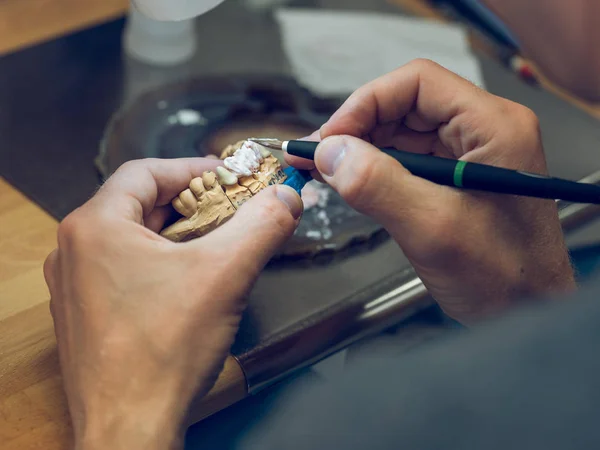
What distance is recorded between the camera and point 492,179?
0.68m

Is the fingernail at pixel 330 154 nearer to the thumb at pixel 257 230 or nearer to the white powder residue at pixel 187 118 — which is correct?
the thumb at pixel 257 230

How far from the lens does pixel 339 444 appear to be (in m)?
0.41

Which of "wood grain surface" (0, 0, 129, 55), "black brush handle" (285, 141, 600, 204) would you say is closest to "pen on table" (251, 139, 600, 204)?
"black brush handle" (285, 141, 600, 204)

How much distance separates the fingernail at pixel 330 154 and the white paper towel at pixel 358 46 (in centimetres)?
42

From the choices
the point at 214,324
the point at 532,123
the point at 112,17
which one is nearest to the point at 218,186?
the point at 214,324

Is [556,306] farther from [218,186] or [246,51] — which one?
[246,51]

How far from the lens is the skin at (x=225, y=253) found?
23.7 inches

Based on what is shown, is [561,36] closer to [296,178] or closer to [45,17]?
[296,178]

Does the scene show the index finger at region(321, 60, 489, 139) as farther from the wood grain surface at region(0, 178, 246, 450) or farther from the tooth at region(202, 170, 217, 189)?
the wood grain surface at region(0, 178, 246, 450)

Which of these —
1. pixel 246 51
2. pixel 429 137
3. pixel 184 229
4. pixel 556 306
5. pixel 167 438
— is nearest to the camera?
pixel 556 306

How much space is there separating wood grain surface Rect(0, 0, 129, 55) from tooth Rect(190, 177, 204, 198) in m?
0.50

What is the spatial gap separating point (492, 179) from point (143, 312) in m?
0.32

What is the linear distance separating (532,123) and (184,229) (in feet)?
1.16

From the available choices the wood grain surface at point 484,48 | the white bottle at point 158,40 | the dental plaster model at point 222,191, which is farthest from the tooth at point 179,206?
the wood grain surface at point 484,48
